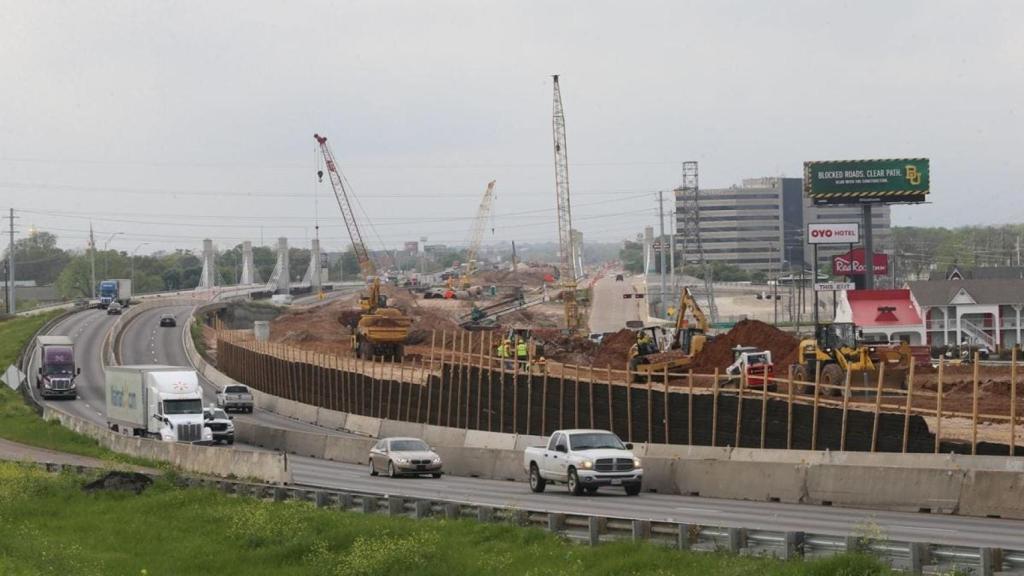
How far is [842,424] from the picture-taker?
138ft

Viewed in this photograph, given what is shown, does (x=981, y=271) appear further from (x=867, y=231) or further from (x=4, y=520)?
(x=4, y=520)

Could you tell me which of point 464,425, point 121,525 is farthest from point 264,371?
point 121,525

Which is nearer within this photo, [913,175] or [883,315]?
[883,315]

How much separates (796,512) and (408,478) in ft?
63.3

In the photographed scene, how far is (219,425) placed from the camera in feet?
223

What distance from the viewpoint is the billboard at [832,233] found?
124 meters

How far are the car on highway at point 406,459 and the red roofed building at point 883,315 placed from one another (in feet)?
199

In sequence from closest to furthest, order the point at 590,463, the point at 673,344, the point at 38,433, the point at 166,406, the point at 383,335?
the point at 590,463 → the point at 166,406 → the point at 38,433 → the point at 673,344 → the point at 383,335

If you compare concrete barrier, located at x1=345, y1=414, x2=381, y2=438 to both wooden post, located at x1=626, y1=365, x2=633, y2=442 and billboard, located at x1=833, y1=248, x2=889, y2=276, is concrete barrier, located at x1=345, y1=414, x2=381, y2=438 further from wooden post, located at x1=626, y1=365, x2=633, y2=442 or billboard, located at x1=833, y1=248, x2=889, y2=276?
billboard, located at x1=833, y1=248, x2=889, y2=276

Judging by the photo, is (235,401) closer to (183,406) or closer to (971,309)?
(183,406)

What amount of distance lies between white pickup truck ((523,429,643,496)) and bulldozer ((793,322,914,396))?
19009 millimetres

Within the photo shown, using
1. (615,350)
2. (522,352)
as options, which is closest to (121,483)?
(522,352)

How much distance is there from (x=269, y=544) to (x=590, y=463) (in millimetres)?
8801

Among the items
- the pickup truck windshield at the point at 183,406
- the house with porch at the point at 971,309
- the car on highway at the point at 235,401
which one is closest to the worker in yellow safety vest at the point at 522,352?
the pickup truck windshield at the point at 183,406
